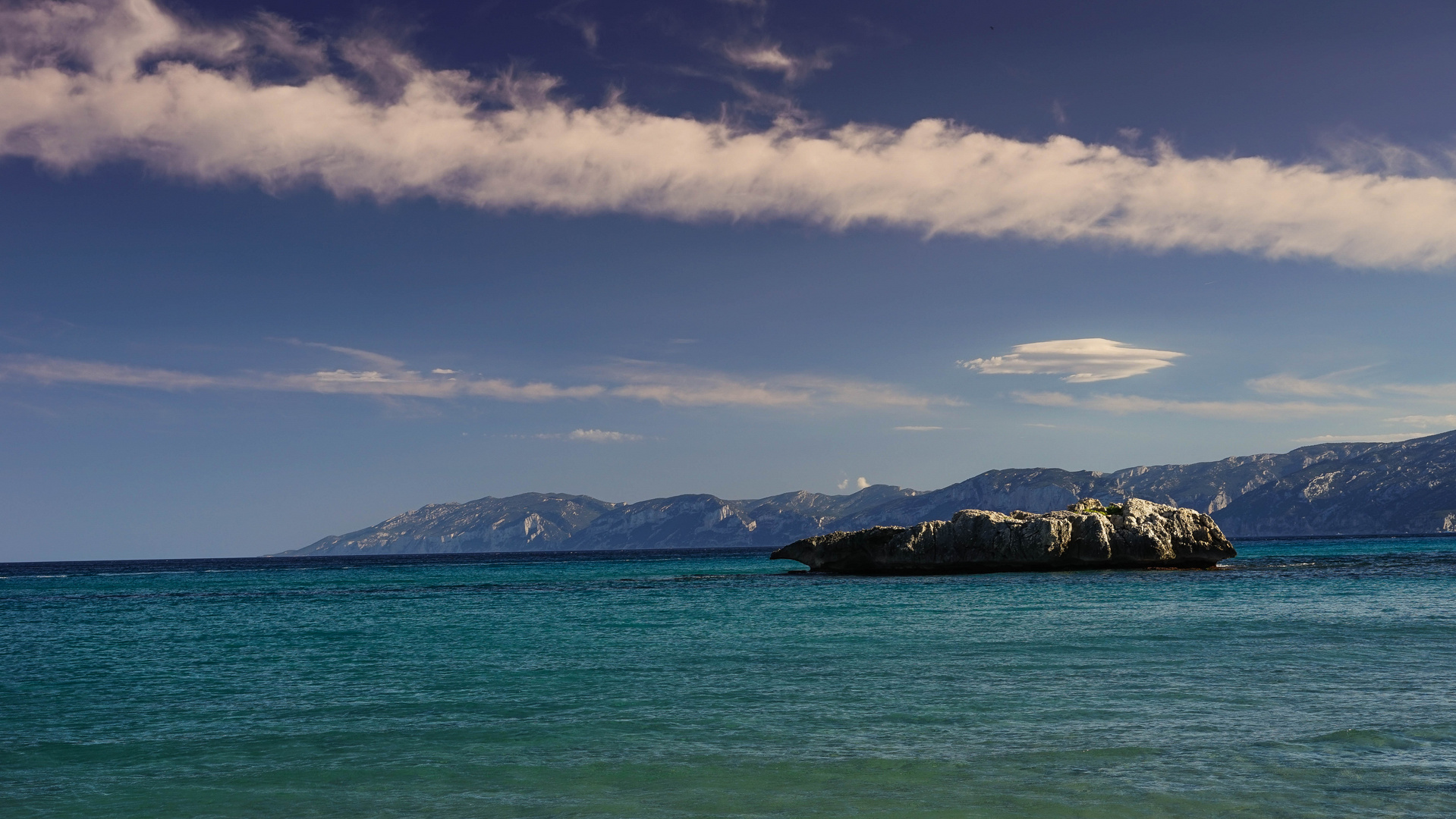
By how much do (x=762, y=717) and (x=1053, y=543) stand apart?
6321 cm

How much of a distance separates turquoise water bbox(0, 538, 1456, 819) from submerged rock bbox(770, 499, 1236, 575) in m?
37.6

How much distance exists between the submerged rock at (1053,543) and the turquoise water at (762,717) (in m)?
37.6

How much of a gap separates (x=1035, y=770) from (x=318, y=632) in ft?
99.2

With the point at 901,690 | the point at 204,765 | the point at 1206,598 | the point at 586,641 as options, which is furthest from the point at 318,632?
the point at 1206,598

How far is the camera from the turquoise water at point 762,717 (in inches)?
422

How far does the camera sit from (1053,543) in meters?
72.6

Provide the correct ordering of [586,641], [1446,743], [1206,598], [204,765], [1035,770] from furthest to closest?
[1206,598]
[586,641]
[204,765]
[1446,743]
[1035,770]

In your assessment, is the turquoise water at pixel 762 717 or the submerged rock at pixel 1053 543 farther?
the submerged rock at pixel 1053 543

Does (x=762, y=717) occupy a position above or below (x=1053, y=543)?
above

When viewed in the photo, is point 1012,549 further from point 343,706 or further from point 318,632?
point 343,706

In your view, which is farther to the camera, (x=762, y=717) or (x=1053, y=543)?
(x=1053, y=543)

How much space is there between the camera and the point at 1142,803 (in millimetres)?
9875

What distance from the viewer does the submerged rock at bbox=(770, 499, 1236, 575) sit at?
237 ft

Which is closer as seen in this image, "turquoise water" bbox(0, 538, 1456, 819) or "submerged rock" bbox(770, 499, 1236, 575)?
"turquoise water" bbox(0, 538, 1456, 819)
